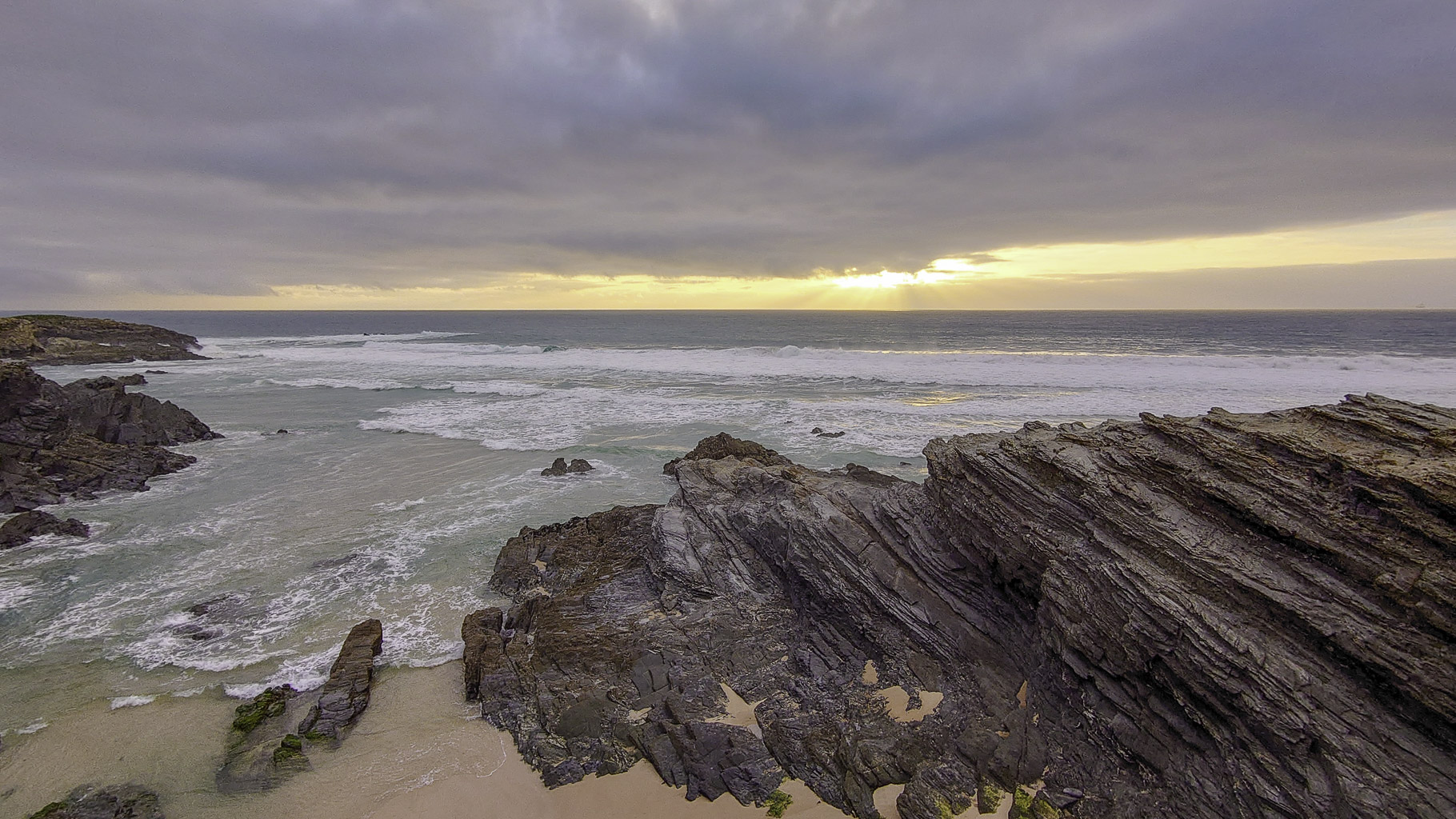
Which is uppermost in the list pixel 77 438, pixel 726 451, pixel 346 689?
pixel 77 438

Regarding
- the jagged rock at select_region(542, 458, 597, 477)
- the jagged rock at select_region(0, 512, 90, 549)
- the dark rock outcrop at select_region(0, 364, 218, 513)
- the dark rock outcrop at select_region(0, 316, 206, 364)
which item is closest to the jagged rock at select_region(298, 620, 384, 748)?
the jagged rock at select_region(542, 458, 597, 477)

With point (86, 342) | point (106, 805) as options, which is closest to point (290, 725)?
point (106, 805)

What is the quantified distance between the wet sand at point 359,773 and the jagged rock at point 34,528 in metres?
9.19

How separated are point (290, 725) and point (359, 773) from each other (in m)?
1.61

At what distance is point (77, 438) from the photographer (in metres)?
19.9

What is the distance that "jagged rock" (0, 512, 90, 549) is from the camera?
47.1 ft

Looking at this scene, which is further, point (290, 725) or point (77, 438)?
point (77, 438)

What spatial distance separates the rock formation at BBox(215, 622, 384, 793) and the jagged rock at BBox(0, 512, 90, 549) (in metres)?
10.9

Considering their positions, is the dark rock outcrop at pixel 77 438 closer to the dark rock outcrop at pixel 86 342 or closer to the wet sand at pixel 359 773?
the wet sand at pixel 359 773

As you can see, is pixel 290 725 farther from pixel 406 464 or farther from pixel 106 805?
pixel 406 464

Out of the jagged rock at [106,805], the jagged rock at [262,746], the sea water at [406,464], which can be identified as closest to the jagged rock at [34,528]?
the sea water at [406,464]

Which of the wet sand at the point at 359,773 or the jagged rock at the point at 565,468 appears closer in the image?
the wet sand at the point at 359,773

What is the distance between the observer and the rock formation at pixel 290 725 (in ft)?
25.1

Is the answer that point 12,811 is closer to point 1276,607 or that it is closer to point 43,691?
point 43,691
